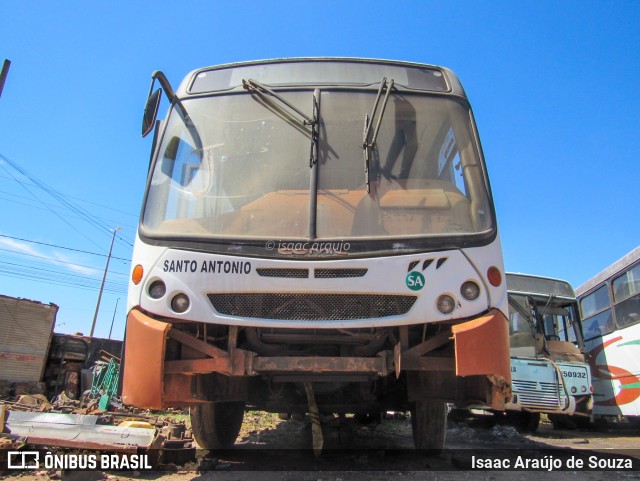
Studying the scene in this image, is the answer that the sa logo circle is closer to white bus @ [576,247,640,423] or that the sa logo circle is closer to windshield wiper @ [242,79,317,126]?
windshield wiper @ [242,79,317,126]

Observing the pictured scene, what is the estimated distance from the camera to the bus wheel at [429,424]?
4.71 metres

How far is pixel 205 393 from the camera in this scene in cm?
366

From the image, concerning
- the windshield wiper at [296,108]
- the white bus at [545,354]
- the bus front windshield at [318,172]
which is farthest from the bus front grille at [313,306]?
the white bus at [545,354]

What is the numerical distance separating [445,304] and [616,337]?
26.9ft

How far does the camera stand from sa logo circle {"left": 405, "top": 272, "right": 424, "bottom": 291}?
3.20 m

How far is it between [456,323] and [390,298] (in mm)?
474

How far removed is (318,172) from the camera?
368 centimetres

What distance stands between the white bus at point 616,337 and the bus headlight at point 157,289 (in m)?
8.88

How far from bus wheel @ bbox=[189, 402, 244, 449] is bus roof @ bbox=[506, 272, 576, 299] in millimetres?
6954

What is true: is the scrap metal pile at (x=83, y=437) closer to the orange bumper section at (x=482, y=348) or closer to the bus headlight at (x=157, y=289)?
the bus headlight at (x=157, y=289)

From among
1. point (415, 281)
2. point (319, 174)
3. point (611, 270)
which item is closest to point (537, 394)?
point (611, 270)

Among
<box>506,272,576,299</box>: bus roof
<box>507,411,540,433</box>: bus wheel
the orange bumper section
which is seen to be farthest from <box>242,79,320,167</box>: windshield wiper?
<box>507,411,540,433</box>: bus wheel

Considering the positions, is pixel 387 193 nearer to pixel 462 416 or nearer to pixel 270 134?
pixel 270 134

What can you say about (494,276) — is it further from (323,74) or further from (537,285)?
(537,285)
